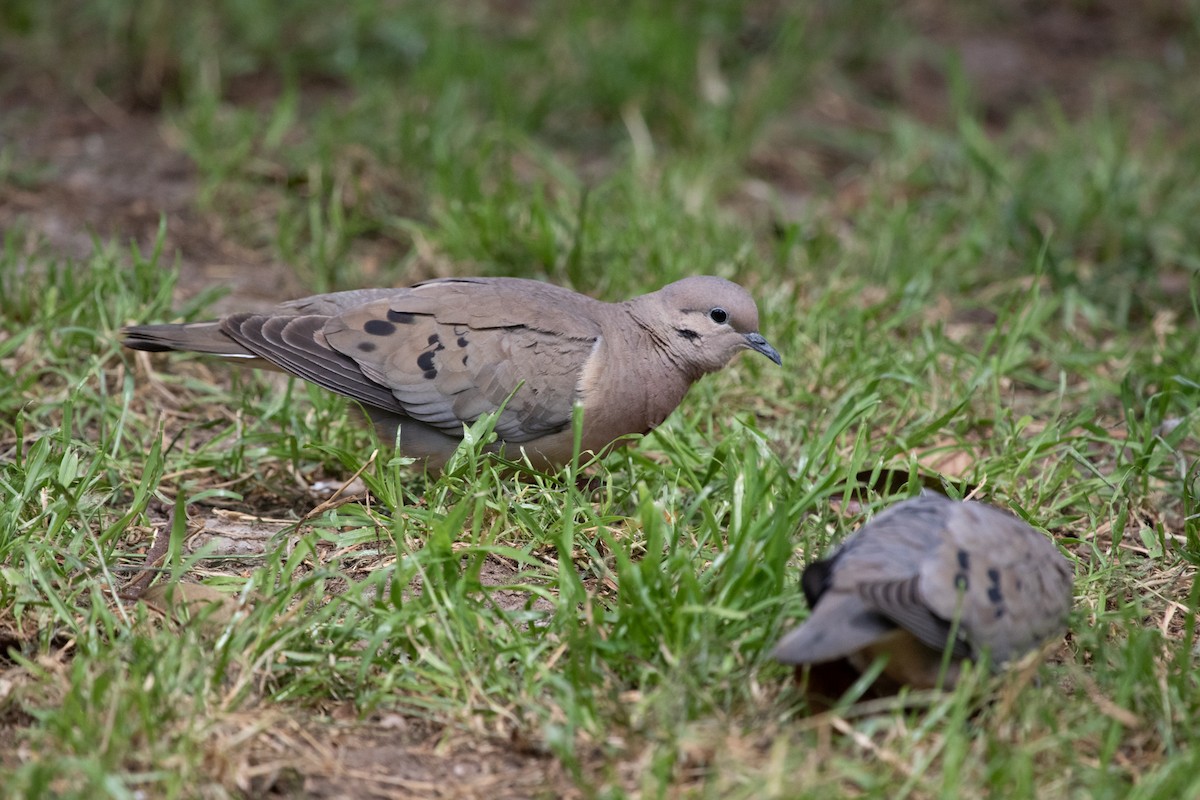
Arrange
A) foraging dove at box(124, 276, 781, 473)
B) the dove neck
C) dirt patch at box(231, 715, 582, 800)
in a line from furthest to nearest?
the dove neck → foraging dove at box(124, 276, 781, 473) → dirt patch at box(231, 715, 582, 800)

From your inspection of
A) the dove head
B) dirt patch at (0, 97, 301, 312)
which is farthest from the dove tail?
the dove head

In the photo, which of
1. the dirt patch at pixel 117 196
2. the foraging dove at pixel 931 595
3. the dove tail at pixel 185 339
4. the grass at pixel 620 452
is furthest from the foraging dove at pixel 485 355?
the foraging dove at pixel 931 595

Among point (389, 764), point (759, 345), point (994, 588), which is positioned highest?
point (994, 588)

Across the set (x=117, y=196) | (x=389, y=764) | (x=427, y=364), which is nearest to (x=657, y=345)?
(x=427, y=364)

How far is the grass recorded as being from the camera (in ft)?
8.64

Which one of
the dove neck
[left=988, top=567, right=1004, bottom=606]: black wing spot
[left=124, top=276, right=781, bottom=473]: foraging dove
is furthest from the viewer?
the dove neck

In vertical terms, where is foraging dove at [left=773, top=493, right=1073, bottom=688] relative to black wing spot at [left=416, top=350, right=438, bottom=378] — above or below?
above

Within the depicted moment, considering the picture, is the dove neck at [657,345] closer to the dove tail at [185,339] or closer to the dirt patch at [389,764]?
the dove tail at [185,339]

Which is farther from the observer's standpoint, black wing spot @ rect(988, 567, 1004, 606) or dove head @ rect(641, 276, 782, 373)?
dove head @ rect(641, 276, 782, 373)

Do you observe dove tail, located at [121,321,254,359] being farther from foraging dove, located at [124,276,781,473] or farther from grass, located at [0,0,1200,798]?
grass, located at [0,0,1200,798]

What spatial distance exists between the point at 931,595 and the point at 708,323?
1.57m

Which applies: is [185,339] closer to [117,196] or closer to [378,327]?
[378,327]

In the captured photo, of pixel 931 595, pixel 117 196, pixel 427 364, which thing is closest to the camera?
pixel 931 595

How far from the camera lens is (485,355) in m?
3.84
